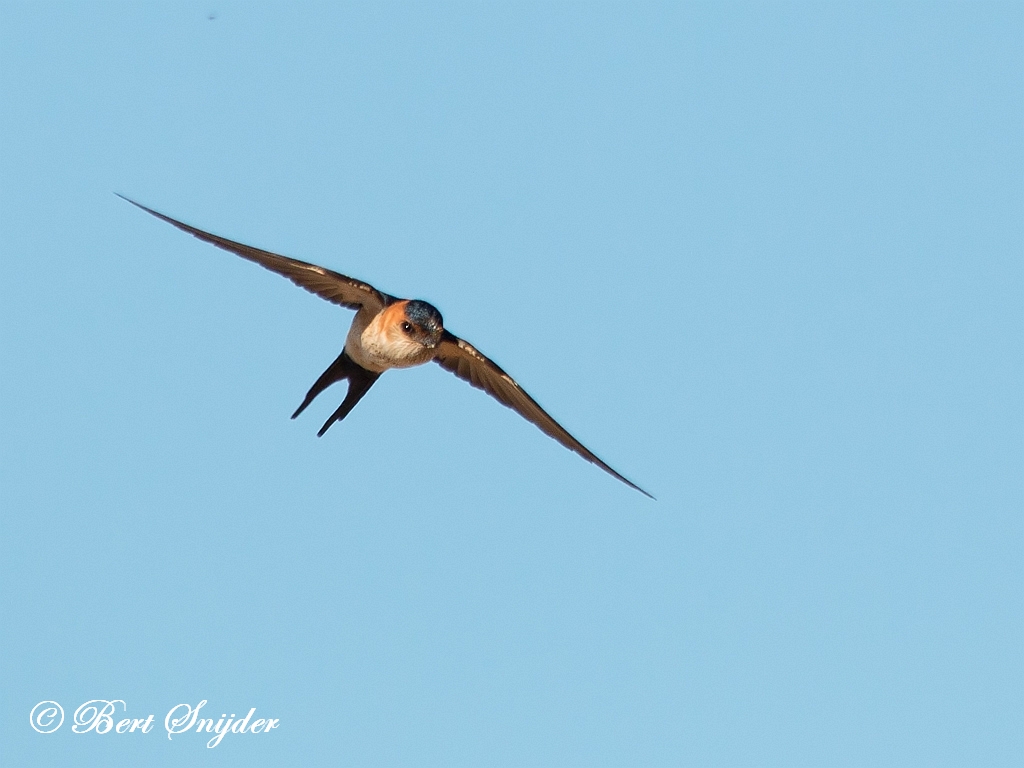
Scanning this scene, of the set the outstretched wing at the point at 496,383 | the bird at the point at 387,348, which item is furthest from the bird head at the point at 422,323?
the outstretched wing at the point at 496,383

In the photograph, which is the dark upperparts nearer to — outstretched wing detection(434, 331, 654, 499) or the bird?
the bird

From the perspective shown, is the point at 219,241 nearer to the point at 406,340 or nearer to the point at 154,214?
the point at 154,214

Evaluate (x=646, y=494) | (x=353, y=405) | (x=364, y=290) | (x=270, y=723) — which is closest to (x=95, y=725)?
(x=270, y=723)

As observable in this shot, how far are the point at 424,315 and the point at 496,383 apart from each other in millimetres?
1183

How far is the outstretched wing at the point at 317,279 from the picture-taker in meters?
10.4

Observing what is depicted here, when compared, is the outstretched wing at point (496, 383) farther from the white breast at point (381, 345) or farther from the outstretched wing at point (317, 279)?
the outstretched wing at point (317, 279)

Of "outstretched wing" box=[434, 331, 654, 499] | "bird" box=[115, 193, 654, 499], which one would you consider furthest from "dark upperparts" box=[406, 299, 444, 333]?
"outstretched wing" box=[434, 331, 654, 499]

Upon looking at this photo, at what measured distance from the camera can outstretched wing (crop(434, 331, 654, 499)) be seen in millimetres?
11734

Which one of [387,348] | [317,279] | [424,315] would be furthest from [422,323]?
[317,279]

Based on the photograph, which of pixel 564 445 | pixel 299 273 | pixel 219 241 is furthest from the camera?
pixel 564 445

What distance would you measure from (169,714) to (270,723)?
0.81 metres

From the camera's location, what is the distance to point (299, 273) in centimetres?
1105

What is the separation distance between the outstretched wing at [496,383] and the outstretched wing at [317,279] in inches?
26.0

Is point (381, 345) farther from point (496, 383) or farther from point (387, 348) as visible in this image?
point (496, 383)
